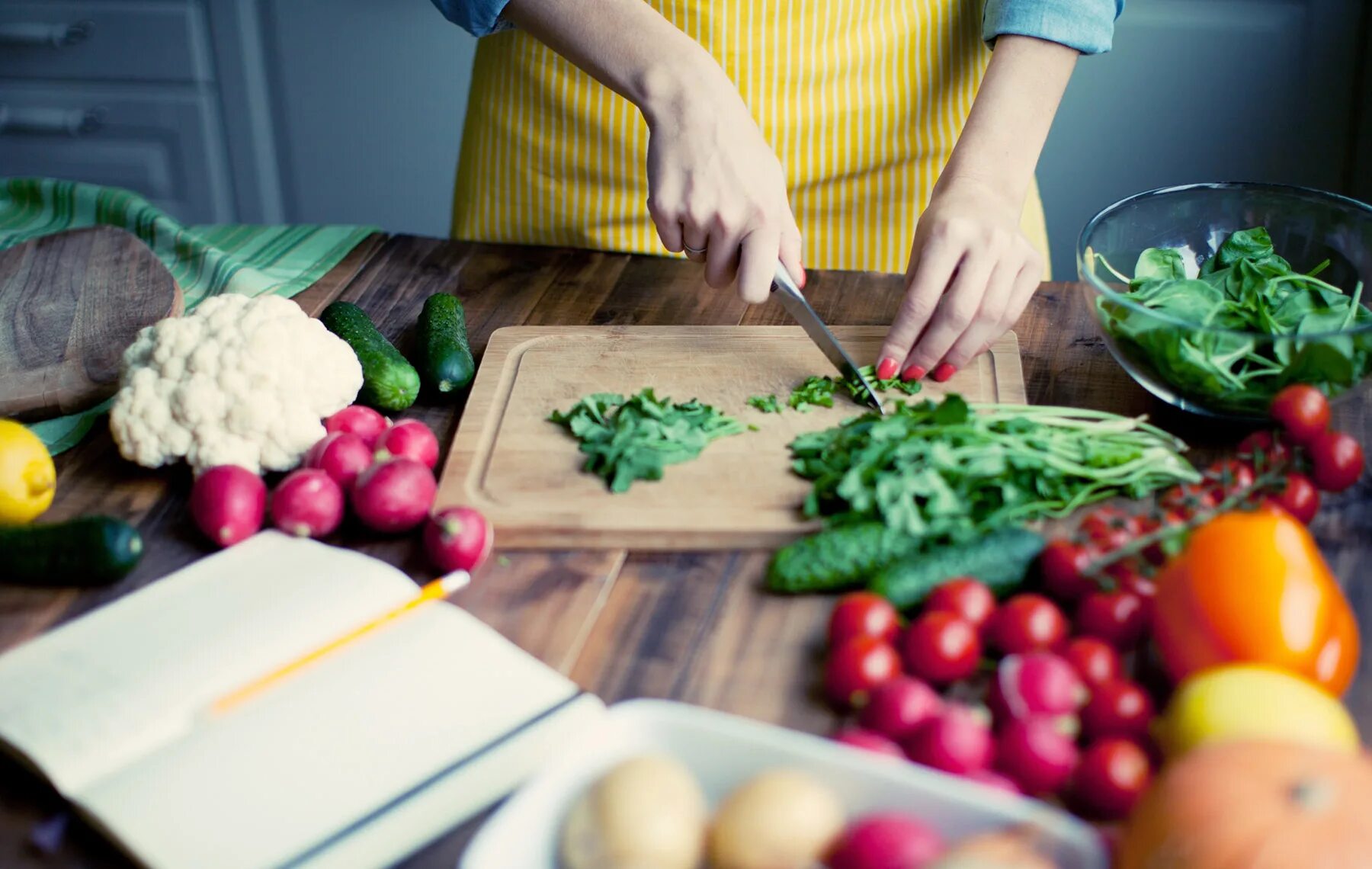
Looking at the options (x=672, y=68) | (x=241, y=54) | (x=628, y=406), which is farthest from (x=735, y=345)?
(x=241, y=54)

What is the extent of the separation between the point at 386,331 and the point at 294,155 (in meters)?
2.00

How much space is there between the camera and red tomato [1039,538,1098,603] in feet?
3.19

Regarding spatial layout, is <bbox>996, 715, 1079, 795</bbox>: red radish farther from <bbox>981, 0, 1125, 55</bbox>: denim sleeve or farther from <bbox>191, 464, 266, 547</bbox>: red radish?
<bbox>981, 0, 1125, 55</bbox>: denim sleeve

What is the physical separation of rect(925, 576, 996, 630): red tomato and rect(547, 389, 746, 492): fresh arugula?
35 cm

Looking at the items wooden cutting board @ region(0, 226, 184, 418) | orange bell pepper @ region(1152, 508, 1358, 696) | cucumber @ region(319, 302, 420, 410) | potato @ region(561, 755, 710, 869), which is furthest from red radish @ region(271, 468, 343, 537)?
orange bell pepper @ region(1152, 508, 1358, 696)

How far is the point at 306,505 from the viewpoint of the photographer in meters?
1.12

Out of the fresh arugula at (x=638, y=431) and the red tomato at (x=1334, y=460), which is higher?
the red tomato at (x=1334, y=460)

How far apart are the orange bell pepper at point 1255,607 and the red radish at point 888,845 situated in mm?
304

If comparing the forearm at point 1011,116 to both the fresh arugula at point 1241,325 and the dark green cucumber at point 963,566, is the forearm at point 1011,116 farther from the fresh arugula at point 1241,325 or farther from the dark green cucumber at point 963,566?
the dark green cucumber at point 963,566

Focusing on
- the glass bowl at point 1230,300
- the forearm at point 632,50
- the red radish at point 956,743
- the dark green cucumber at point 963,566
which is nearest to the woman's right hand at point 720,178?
the forearm at point 632,50

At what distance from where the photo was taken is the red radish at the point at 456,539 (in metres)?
1.08

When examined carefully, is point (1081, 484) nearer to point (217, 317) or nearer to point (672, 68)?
point (672, 68)

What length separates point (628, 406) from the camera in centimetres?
130

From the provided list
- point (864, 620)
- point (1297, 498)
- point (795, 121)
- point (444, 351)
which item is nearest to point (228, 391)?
Result: point (444, 351)
